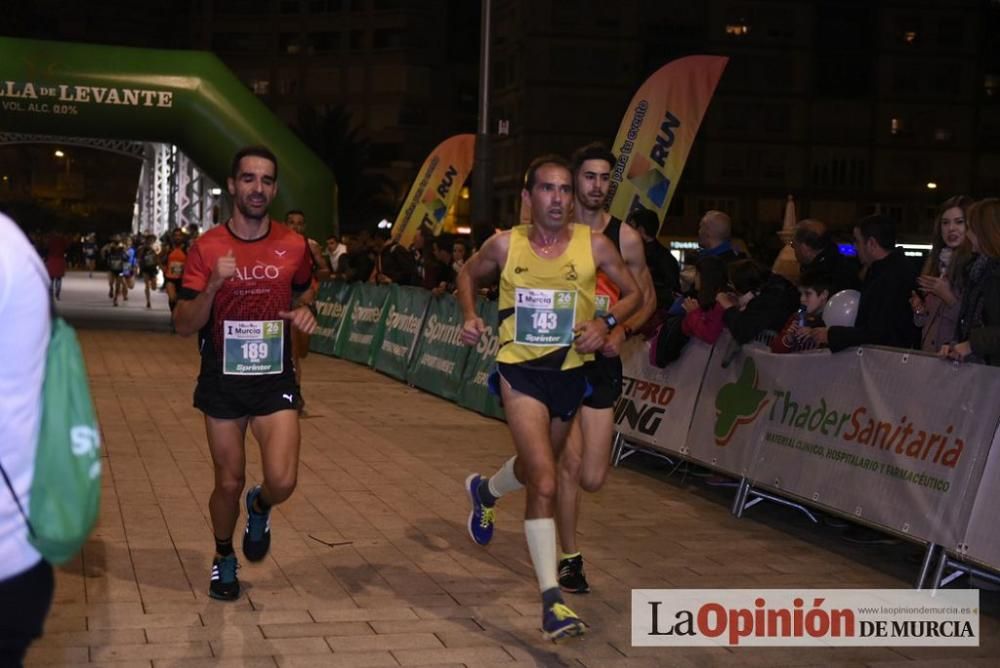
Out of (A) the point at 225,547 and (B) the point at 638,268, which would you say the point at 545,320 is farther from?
(A) the point at 225,547

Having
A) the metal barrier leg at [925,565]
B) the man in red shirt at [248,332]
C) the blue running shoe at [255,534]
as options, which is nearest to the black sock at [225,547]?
the man in red shirt at [248,332]

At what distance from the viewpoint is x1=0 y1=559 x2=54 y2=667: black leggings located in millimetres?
2994

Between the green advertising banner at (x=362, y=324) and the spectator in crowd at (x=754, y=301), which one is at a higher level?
the spectator in crowd at (x=754, y=301)

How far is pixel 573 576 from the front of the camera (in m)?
6.70

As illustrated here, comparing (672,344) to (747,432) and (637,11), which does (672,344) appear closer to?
(747,432)

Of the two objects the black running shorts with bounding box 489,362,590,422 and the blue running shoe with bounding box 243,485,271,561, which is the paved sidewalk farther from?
the black running shorts with bounding box 489,362,590,422

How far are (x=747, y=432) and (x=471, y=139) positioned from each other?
16.9 meters

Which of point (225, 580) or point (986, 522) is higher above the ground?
point (986, 522)

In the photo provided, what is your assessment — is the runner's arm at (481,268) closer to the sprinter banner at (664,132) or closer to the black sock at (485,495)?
the black sock at (485,495)

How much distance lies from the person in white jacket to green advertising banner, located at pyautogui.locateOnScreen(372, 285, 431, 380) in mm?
12958

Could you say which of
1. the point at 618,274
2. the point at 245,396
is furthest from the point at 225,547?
the point at 618,274

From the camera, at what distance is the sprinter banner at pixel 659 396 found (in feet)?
32.2

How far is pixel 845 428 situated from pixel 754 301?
1480mm

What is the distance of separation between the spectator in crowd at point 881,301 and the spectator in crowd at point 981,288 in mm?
536
